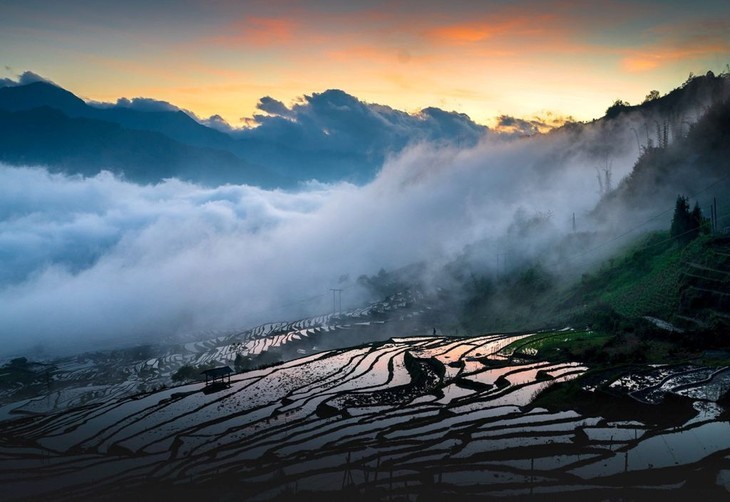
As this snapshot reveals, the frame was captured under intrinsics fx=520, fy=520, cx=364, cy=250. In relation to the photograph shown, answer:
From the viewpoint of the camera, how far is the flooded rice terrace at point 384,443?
20188 mm

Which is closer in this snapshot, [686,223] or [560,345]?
[560,345]

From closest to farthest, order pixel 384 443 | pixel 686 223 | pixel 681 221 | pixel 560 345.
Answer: pixel 384 443 → pixel 560 345 → pixel 686 223 → pixel 681 221

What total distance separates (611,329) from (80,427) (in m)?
40.6

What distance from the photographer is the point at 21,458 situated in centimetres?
2669

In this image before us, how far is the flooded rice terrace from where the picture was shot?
795 inches

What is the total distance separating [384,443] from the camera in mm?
24547

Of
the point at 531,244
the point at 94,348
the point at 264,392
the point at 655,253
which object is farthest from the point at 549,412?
the point at 94,348

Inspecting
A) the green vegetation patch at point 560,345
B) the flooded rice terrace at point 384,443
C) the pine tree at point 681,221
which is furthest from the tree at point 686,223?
the flooded rice terrace at point 384,443

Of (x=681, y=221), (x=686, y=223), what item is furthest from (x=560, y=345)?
(x=681, y=221)

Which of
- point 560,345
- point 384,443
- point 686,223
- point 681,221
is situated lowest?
point 384,443

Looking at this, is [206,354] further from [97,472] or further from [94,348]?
[97,472]

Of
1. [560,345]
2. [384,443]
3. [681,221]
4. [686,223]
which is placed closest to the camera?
[384,443]

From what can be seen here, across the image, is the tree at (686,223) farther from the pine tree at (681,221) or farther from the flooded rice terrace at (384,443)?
the flooded rice terrace at (384,443)

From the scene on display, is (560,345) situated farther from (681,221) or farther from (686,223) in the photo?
(681,221)
